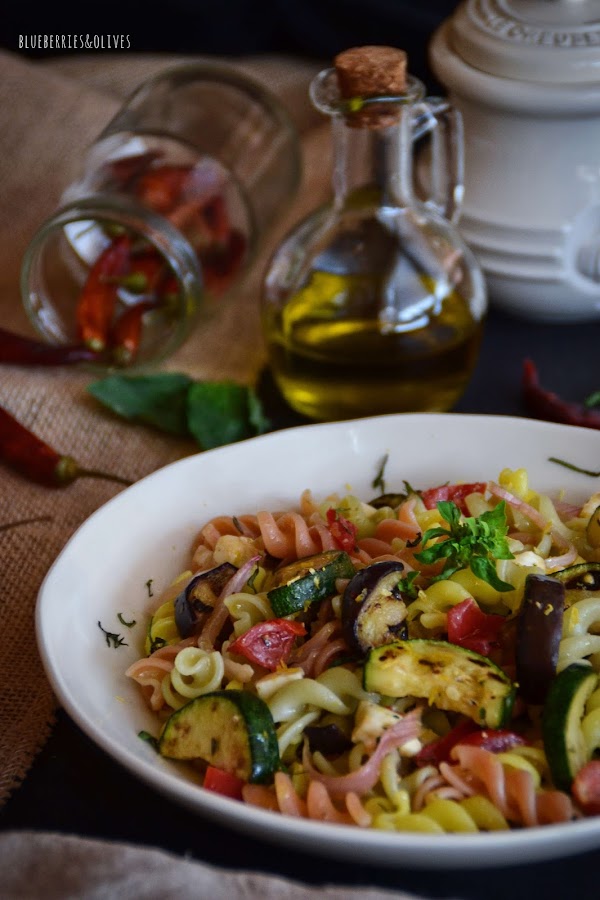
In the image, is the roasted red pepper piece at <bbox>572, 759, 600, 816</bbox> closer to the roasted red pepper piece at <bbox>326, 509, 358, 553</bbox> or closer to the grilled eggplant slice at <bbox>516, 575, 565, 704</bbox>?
the grilled eggplant slice at <bbox>516, 575, 565, 704</bbox>

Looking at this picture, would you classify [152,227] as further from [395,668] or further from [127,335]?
[395,668]

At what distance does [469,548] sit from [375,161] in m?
1.31

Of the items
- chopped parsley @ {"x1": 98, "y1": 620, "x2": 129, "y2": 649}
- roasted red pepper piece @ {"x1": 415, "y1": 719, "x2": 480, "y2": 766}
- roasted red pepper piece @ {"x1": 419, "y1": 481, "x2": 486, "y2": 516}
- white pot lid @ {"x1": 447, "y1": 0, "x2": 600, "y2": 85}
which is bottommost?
roasted red pepper piece @ {"x1": 419, "y1": 481, "x2": 486, "y2": 516}

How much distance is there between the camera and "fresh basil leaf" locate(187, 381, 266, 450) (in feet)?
10.2

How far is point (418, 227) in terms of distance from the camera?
120 inches

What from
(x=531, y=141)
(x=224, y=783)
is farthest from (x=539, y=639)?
(x=531, y=141)

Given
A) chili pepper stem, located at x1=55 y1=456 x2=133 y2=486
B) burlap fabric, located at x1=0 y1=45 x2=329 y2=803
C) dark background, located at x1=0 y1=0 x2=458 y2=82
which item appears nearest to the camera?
burlap fabric, located at x1=0 y1=45 x2=329 y2=803

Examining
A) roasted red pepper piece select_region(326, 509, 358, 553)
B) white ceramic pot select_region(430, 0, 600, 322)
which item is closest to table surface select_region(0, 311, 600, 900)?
roasted red pepper piece select_region(326, 509, 358, 553)

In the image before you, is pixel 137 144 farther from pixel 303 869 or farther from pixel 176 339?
pixel 303 869

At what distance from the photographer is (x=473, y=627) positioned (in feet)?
6.76

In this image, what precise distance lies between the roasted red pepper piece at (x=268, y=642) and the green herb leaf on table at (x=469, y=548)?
0.97ft

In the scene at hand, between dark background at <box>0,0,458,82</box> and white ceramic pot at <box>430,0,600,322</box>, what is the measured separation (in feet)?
4.83

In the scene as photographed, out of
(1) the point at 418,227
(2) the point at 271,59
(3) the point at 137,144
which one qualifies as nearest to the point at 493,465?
(1) the point at 418,227

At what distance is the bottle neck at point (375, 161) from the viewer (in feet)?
9.46
